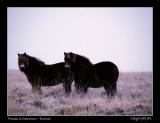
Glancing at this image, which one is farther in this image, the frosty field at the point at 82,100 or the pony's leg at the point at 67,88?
the pony's leg at the point at 67,88

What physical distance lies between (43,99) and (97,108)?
37.9 inches

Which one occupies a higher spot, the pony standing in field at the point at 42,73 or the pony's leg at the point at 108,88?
the pony standing in field at the point at 42,73

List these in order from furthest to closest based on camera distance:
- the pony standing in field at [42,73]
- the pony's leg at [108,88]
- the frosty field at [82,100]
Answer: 1. the pony standing in field at [42,73]
2. the pony's leg at [108,88]
3. the frosty field at [82,100]

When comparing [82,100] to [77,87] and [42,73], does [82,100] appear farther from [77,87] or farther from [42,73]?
[42,73]

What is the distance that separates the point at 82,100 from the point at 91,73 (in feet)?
1.73

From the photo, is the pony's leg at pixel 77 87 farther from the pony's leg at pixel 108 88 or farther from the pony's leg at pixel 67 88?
the pony's leg at pixel 108 88

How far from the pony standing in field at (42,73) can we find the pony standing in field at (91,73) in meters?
0.14

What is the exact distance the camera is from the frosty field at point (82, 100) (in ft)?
23.8

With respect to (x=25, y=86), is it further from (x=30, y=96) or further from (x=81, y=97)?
(x=81, y=97)

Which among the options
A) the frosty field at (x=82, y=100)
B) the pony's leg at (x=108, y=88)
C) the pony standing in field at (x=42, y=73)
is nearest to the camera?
the frosty field at (x=82, y=100)

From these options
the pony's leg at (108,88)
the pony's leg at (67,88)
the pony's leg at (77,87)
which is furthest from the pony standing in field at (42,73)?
the pony's leg at (108,88)

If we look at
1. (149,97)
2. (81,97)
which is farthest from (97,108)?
(149,97)

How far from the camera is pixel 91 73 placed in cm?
754
